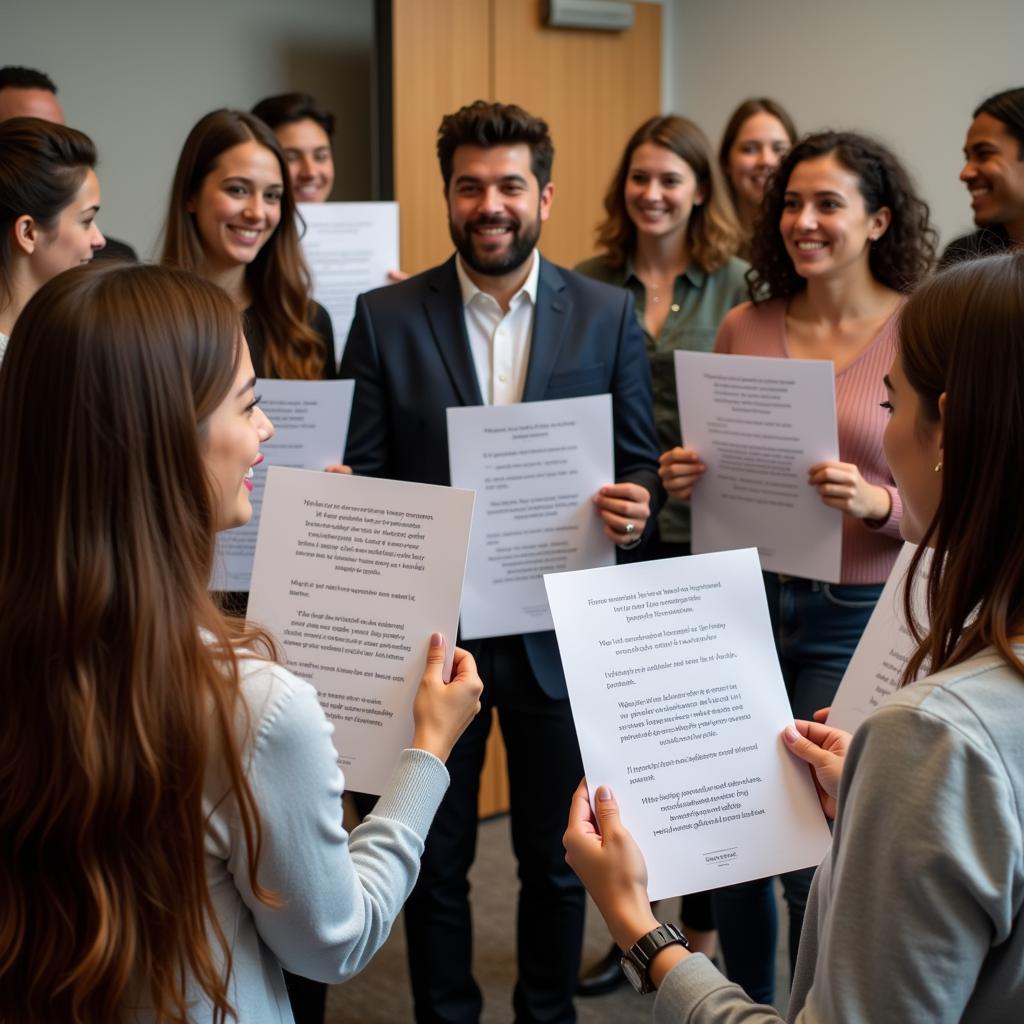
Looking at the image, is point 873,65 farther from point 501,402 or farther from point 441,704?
point 441,704

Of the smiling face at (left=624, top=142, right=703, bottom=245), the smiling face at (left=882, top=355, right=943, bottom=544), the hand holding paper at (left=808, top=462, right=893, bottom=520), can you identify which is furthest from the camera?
the smiling face at (left=624, top=142, right=703, bottom=245)

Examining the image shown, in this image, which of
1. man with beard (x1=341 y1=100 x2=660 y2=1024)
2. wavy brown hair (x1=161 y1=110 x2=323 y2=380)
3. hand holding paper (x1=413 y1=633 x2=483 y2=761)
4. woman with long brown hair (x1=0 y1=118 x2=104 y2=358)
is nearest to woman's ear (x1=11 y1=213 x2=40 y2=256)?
woman with long brown hair (x1=0 y1=118 x2=104 y2=358)

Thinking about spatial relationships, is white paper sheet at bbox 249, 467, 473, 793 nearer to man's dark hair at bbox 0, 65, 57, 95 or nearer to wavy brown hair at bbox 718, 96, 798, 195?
man's dark hair at bbox 0, 65, 57, 95

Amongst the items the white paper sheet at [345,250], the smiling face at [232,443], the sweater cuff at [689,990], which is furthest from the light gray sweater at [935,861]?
the white paper sheet at [345,250]

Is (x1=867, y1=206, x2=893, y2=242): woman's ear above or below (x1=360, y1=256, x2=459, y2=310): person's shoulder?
above

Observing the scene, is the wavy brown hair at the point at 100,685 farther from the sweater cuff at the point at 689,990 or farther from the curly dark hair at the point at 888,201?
the curly dark hair at the point at 888,201

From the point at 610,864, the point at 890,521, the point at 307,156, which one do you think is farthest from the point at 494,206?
the point at 610,864

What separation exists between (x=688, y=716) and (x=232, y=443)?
24.8 inches

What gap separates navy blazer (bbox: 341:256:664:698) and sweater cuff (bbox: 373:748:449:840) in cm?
98

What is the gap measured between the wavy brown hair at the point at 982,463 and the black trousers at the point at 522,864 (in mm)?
1397

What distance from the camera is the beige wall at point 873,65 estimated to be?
394cm

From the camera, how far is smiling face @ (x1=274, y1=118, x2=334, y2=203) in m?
3.46

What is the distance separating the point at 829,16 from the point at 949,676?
417cm

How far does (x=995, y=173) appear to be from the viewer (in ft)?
8.42
